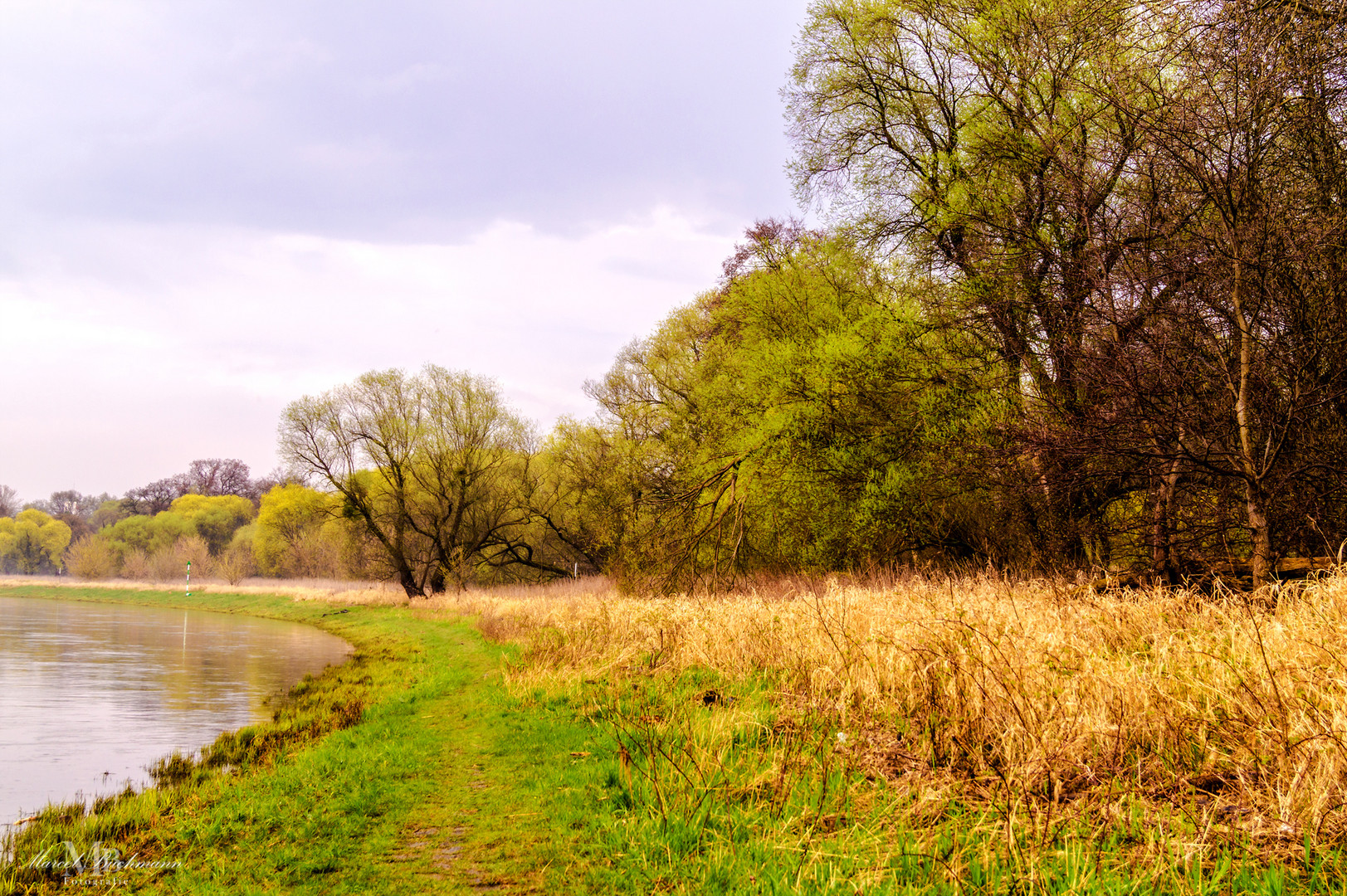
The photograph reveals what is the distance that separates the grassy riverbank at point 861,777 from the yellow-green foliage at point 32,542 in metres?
101

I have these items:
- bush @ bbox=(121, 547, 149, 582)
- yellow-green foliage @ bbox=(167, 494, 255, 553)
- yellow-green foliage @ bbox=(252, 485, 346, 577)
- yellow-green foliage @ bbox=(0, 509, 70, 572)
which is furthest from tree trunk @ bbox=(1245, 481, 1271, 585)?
yellow-green foliage @ bbox=(0, 509, 70, 572)

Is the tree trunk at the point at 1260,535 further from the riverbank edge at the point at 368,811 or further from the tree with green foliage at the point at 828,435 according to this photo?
the riverbank edge at the point at 368,811

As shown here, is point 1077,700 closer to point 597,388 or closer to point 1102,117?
point 1102,117

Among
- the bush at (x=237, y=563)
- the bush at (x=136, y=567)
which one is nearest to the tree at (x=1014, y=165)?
the bush at (x=237, y=563)

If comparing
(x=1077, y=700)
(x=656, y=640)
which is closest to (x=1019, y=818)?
(x=1077, y=700)

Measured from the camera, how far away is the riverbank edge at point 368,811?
187 inches

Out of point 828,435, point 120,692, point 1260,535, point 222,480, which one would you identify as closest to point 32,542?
point 222,480

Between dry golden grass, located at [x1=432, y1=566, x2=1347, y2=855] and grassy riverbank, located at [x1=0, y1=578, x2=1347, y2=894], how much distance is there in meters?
0.03

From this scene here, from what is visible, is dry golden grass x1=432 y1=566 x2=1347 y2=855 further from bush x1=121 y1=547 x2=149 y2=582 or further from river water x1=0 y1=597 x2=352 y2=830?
bush x1=121 y1=547 x2=149 y2=582

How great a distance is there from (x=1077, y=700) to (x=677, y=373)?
27.7 m

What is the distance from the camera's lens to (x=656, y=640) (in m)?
11.4

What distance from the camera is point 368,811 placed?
20.0 feet

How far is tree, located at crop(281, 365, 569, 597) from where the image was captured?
116ft

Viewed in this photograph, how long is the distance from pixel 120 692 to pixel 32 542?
318ft
